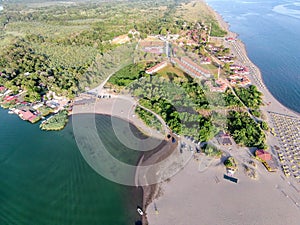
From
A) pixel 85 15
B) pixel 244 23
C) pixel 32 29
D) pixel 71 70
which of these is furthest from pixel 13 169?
pixel 244 23

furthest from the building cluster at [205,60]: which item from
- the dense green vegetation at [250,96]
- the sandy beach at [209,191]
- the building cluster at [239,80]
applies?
the sandy beach at [209,191]

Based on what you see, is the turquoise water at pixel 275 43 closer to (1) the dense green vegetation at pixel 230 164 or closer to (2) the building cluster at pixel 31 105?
(1) the dense green vegetation at pixel 230 164

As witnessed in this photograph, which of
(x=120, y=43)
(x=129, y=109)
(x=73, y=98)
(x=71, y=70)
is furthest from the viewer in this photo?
(x=120, y=43)

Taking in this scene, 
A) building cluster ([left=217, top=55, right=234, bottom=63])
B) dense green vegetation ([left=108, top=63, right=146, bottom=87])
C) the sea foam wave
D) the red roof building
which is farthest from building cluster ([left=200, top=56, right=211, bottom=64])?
the sea foam wave

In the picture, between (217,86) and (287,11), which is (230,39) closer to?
(217,86)

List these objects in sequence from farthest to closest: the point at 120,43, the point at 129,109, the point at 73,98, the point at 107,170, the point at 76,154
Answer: the point at 120,43 < the point at 73,98 < the point at 129,109 < the point at 76,154 < the point at 107,170

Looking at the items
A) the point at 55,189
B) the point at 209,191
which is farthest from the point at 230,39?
the point at 55,189

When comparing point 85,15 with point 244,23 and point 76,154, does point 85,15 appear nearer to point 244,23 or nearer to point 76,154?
point 244,23
